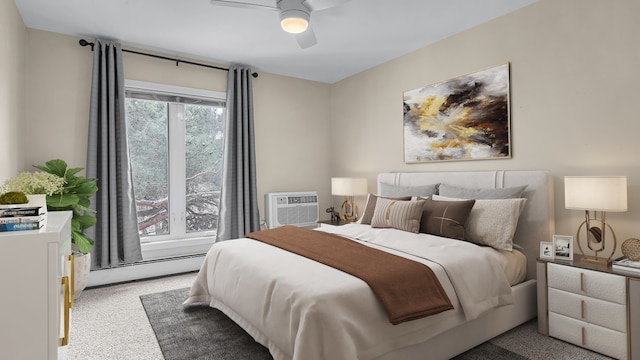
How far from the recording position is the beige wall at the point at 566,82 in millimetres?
2457

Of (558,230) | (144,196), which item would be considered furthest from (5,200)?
(558,230)

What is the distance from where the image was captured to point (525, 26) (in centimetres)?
300

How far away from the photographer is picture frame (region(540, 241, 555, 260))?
2.50m

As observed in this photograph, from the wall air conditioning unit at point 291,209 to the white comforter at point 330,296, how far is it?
1731mm

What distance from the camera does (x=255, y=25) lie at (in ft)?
10.9

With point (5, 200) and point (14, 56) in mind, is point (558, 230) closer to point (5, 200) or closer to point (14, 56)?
point (5, 200)

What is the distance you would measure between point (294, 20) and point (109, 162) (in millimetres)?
2407

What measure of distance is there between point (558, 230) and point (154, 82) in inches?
167

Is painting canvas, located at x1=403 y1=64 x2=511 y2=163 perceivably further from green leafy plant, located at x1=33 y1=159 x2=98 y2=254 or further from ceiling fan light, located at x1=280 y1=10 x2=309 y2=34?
green leafy plant, located at x1=33 y1=159 x2=98 y2=254

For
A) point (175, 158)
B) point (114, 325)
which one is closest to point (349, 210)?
point (175, 158)

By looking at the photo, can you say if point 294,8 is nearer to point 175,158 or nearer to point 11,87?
point 11,87

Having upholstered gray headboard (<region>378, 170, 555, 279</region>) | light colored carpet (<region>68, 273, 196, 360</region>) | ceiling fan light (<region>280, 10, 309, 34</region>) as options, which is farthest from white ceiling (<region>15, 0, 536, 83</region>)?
light colored carpet (<region>68, 273, 196, 360</region>)

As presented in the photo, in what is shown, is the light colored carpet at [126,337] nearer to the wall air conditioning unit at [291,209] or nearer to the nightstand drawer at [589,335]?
the nightstand drawer at [589,335]

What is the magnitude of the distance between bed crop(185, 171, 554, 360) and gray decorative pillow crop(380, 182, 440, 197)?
0.20 meters
